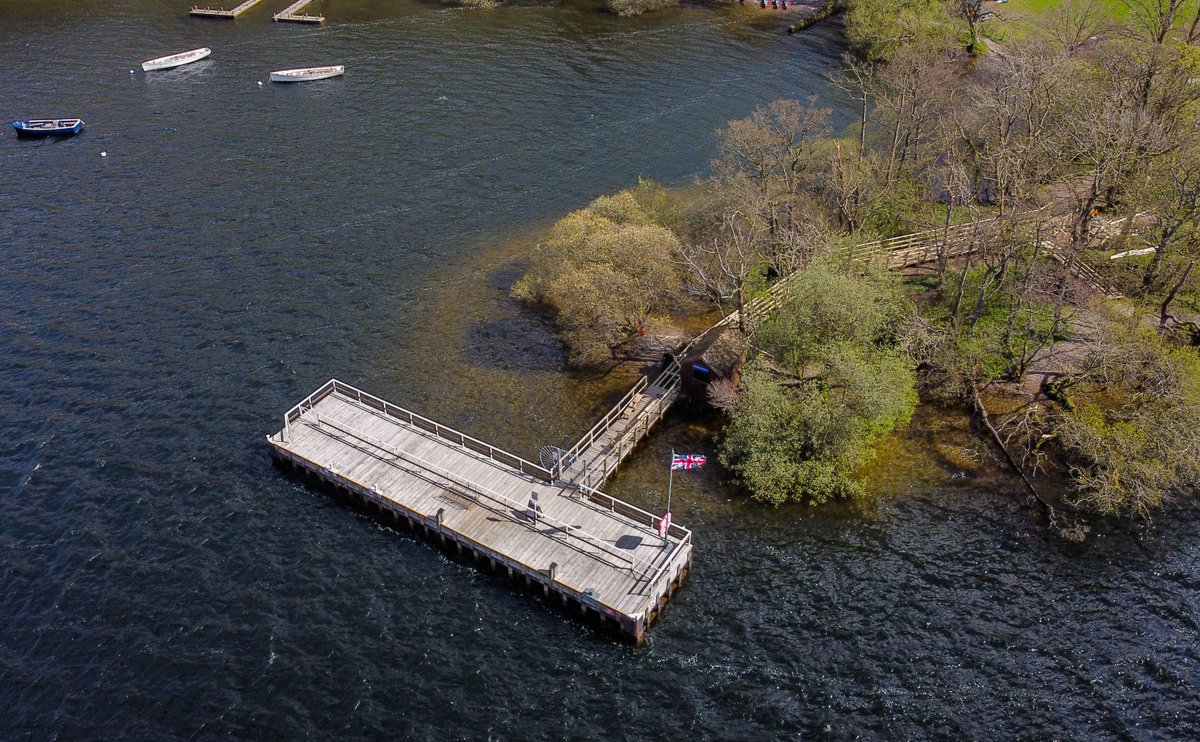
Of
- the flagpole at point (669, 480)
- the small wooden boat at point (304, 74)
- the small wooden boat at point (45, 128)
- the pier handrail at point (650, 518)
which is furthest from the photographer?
the small wooden boat at point (304, 74)

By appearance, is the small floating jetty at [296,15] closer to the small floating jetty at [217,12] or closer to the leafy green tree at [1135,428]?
the small floating jetty at [217,12]

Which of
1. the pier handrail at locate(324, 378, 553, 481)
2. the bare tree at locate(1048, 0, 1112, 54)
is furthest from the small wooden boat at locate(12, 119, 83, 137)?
the bare tree at locate(1048, 0, 1112, 54)

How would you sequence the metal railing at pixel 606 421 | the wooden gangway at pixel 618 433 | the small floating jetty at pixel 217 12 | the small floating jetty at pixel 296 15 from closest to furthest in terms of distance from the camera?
the wooden gangway at pixel 618 433 < the metal railing at pixel 606 421 < the small floating jetty at pixel 296 15 < the small floating jetty at pixel 217 12

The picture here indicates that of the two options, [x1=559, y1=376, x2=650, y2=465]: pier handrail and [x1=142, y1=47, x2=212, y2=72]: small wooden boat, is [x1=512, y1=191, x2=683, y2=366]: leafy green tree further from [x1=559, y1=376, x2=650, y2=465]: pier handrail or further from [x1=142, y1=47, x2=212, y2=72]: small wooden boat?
[x1=142, y1=47, x2=212, y2=72]: small wooden boat

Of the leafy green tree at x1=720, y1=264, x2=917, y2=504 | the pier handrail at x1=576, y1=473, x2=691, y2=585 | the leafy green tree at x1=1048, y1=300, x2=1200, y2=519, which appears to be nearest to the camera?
the pier handrail at x1=576, y1=473, x2=691, y2=585

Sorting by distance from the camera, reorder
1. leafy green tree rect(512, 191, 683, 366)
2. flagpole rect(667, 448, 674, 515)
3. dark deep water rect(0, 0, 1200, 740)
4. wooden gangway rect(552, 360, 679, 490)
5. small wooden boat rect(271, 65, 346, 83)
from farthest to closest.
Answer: small wooden boat rect(271, 65, 346, 83), leafy green tree rect(512, 191, 683, 366), wooden gangway rect(552, 360, 679, 490), flagpole rect(667, 448, 674, 515), dark deep water rect(0, 0, 1200, 740)

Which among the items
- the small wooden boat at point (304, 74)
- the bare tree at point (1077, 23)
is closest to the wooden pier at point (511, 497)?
the small wooden boat at point (304, 74)

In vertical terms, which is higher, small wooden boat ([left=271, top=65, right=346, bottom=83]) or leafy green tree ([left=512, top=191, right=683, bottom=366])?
small wooden boat ([left=271, top=65, right=346, bottom=83])

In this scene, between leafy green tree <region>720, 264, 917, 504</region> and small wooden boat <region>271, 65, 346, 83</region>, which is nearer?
leafy green tree <region>720, 264, 917, 504</region>
